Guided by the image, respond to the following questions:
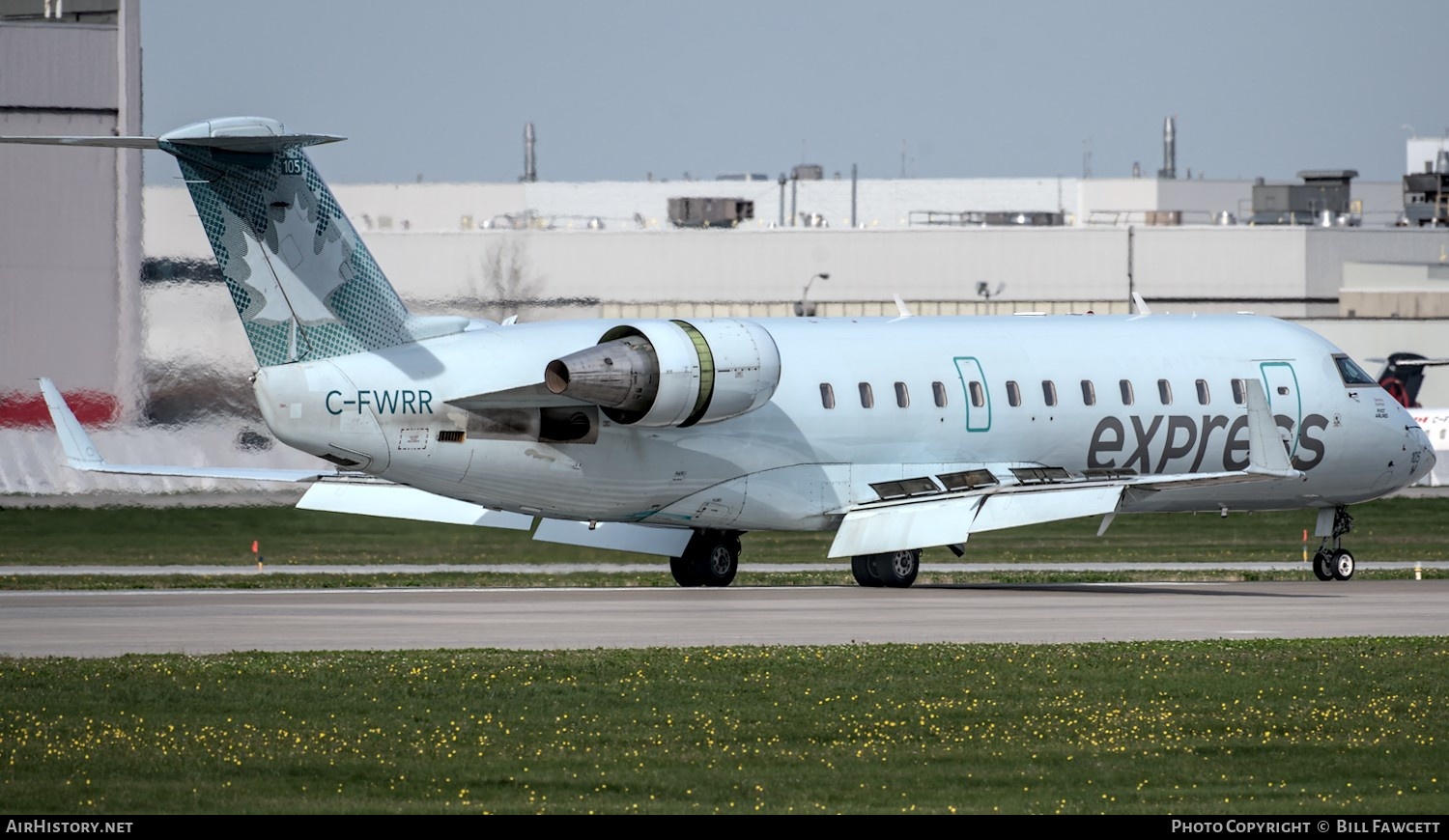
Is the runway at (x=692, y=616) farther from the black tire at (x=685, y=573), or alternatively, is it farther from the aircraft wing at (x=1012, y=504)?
the black tire at (x=685, y=573)

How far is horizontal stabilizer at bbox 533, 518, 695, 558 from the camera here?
3462cm

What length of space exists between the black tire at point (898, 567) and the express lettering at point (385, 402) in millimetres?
8190

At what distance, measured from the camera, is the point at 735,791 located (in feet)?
48.5

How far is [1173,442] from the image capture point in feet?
117

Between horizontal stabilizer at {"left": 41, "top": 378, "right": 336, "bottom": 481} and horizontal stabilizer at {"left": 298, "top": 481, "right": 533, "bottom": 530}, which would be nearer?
horizontal stabilizer at {"left": 41, "top": 378, "right": 336, "bottom": 481}

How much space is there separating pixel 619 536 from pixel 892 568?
14.9ft

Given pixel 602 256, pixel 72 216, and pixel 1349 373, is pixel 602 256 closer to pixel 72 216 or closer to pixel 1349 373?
pixel 72 216

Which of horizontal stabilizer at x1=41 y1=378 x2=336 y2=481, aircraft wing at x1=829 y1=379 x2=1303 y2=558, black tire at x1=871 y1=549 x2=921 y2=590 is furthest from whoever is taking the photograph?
black tire at x1=871 y1=549 x2=921 y2=590

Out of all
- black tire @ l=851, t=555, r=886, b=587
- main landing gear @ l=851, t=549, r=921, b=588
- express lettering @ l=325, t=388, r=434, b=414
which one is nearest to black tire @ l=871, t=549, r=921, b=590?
main landing gear @ l=851, t=549, r=921, b=588

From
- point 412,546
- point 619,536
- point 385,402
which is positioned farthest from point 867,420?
point 412,546

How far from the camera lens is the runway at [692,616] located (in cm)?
2486

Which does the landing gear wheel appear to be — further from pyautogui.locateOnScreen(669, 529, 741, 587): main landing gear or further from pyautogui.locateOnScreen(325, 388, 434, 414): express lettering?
pyautogui.locateOnScreen(325, 388, 434, 414): express lettering

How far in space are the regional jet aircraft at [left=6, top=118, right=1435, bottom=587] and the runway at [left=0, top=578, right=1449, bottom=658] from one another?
4.62ft

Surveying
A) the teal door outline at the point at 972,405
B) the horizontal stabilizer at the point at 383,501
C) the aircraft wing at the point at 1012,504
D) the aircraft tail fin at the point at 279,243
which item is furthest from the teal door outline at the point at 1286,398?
the aircraft tail fin at the point at 279,243
